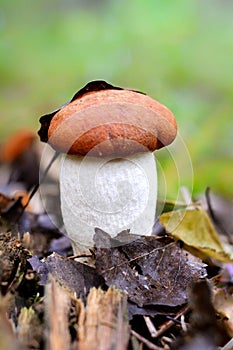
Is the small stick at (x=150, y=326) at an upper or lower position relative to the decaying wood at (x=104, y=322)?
lower

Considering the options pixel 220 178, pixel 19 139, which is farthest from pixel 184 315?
pixel 19 139

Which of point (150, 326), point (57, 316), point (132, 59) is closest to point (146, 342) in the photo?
point (150, 326)

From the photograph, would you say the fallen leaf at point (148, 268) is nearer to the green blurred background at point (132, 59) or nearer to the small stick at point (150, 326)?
the small stick at point (150, 326)

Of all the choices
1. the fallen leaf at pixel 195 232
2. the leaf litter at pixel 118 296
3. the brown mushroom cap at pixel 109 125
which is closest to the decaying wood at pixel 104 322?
the leaf litter at pixel 118 296

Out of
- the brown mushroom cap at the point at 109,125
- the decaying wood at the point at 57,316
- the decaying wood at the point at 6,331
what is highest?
the brown mushroom cap at the point at 109,125

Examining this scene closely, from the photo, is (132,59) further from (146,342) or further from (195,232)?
(146,342)

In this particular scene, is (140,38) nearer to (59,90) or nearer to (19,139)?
(59,90)
